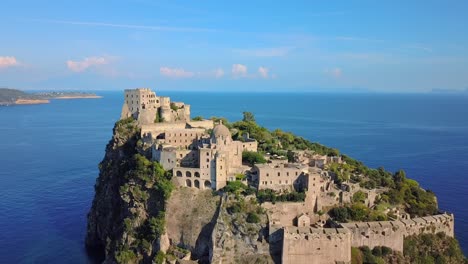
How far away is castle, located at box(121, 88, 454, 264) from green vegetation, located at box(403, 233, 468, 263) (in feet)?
3.32

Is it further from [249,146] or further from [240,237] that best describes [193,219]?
[249,146]

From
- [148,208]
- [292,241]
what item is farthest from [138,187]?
[292,241]

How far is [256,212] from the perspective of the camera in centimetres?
5059

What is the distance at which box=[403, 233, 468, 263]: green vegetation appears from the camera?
52.6 m

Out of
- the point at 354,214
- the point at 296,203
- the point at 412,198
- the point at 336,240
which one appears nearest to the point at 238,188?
the point at 296,203

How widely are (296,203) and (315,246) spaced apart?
5.89 meters

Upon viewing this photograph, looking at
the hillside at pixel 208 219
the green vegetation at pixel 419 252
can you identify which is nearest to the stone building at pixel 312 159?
the hillside at pixel 208 219

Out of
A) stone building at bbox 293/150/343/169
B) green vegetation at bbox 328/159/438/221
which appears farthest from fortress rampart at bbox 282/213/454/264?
stone building at bbox 293/150/343/169

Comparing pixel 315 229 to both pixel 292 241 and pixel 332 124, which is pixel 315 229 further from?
pixel 332 124

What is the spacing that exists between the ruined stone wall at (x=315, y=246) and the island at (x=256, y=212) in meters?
0.11

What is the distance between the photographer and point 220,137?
56.2m

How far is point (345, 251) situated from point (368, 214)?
7302 millimetres

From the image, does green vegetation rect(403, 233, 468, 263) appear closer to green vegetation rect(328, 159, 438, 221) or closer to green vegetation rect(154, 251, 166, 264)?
green vegetation rect(328, 159, 438, 221)

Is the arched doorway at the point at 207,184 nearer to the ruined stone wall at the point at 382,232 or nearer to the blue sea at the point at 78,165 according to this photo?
the ruined stone wall at the point at 382,232
